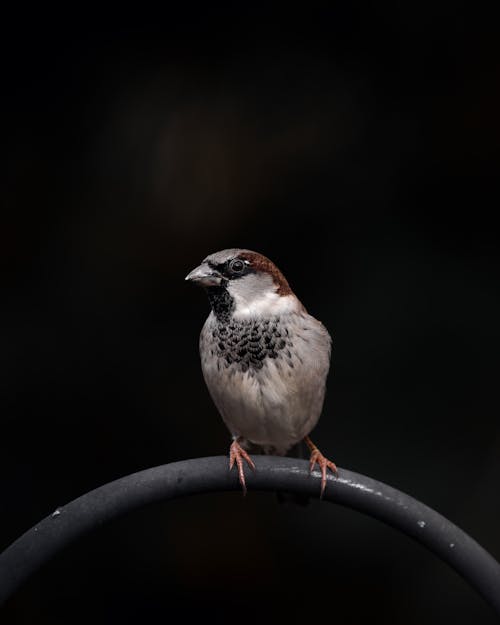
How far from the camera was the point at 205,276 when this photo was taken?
1061 mm

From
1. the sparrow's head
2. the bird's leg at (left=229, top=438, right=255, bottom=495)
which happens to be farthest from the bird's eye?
the bird's leg at (left=229, top=438, right=255, bottom=495)

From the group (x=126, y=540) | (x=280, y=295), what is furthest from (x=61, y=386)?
(x=280, y=295)

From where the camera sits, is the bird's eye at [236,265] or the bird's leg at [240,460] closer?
the bird's leg at [240,460]

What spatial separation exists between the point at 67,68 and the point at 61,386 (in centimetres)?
56

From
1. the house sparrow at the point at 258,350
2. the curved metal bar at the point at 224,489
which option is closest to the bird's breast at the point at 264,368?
the house sparrow at the point at 258,350

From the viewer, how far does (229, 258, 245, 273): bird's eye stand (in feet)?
3.55

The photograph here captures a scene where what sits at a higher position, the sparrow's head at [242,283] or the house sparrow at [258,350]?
the sparrow's head at [242,283]

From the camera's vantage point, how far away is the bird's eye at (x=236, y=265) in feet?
3.55

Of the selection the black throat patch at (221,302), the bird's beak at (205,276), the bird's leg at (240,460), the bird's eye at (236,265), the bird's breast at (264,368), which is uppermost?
the bird's eye at (236,265)

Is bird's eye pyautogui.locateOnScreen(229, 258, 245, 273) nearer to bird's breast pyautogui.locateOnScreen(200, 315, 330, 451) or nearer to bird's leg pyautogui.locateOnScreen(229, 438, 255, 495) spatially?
bird's breast pyautogui.locateOnScreen(200, 315, 330, 451)

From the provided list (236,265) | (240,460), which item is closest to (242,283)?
(236,265)

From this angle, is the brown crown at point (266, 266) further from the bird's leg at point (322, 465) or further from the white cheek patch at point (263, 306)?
the bird's leg at point (322, 465)

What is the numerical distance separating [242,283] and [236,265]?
2 centimetres

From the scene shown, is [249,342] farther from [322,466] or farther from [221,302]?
[322,466]
